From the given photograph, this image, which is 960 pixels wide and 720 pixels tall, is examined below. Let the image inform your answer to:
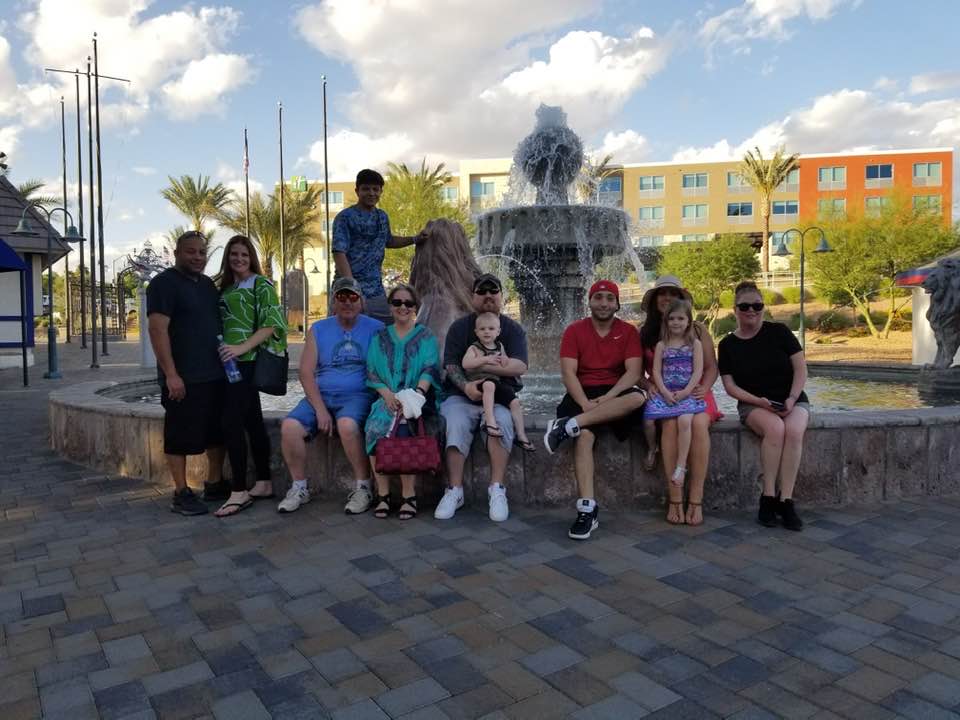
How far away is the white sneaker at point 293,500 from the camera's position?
4590 mm

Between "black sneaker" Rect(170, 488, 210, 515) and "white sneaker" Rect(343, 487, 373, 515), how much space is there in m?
0.91

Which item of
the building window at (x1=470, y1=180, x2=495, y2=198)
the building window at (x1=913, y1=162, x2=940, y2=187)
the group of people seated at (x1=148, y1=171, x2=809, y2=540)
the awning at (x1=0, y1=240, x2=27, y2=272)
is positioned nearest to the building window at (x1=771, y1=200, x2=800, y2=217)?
the building window at (x1=913, y1=162, x2=940, y2=187)

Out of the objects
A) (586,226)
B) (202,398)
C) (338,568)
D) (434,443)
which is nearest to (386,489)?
(434,443)

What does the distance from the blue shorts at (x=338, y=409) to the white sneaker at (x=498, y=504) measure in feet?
3.10

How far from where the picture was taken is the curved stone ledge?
4.68 metres

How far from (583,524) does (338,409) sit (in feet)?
5.77

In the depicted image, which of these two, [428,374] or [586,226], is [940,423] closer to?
[428,374]

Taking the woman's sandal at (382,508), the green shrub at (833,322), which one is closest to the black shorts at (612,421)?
the woman's sandal at (382,508)

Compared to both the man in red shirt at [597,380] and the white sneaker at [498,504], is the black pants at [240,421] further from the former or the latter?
the man in red shirt at [597,380]

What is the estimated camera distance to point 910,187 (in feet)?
182

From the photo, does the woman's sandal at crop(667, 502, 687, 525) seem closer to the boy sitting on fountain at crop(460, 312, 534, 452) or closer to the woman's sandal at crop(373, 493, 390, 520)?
the boy sitting on fountain at crop(460, 312, 534, 452)

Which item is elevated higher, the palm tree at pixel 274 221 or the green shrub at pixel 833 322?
the palm tree at pixel 274 221

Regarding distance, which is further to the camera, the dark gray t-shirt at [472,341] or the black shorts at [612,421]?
the dark gray t-shirt at [472,341]

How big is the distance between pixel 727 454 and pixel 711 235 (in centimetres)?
5995
